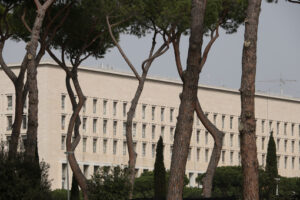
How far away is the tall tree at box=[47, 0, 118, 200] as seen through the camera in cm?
3512

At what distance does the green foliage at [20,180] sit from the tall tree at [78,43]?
1062 cm

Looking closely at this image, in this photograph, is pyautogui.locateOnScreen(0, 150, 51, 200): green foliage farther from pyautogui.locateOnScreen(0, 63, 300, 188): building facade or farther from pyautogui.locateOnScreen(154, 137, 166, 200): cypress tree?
pyautogui.locateOnScreen(0, 63, 300, 188): building facade

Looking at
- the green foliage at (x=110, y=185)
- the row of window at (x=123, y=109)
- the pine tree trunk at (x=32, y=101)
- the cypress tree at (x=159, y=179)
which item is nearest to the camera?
the pine tree trunk at (x=32, y=101)

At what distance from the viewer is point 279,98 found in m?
96.8

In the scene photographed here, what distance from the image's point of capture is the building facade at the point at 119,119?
77.4 meters

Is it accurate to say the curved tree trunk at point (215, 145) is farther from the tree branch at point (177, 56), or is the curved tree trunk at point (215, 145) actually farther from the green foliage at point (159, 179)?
the green foliage at point (159, 179)

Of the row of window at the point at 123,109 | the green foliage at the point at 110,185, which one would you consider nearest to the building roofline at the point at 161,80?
the row of window at the point at 123,109

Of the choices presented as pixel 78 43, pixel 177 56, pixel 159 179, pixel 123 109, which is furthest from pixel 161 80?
pixel 177 56

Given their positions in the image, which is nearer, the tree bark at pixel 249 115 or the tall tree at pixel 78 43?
the tree bark at pixel 249 115

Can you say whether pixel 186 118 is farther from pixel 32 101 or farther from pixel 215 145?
pixel 215 145

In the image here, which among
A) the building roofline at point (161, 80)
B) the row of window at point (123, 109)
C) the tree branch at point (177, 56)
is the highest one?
the building roofline at point (161, 80)

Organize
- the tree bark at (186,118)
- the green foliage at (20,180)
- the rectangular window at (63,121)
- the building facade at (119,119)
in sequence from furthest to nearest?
the rectangular window at (63,121) < the building facade at (119,119) < the green foliage at (20,180) < the tree bark at (186,118)

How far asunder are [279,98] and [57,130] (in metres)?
28.9

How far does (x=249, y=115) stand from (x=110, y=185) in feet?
38.9
